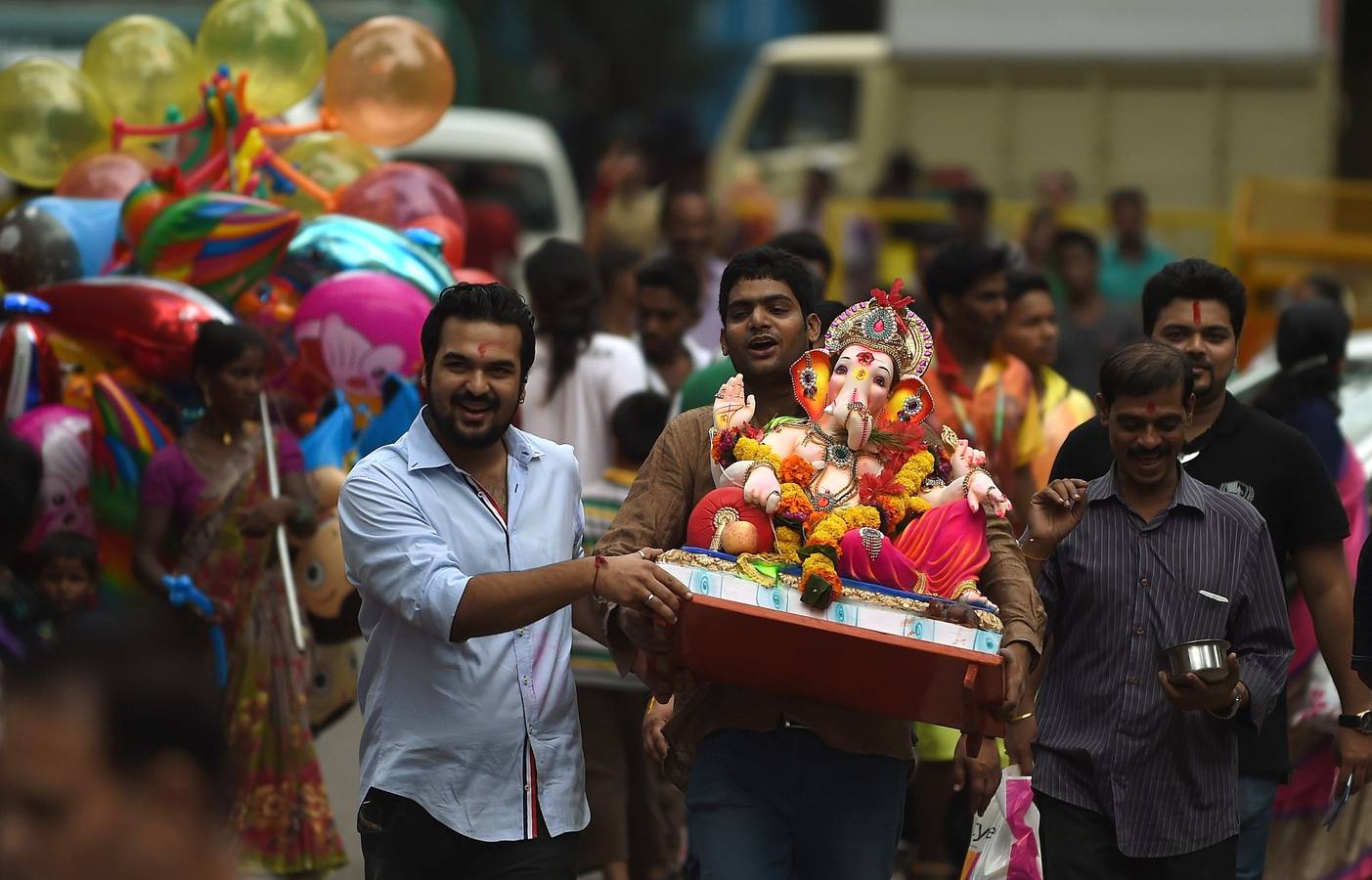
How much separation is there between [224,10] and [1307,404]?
4.29m

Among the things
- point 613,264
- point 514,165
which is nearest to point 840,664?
point 613,264

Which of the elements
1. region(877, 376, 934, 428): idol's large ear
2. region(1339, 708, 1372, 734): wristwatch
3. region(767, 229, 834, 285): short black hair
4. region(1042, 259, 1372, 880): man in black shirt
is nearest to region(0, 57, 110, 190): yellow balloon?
region(767, 229, 834, 285): short black hair

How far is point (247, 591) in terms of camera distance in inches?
276

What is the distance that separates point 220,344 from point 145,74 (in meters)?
1.88

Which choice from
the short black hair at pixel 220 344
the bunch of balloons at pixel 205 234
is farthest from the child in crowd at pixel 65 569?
the short black hair at pixel 220 344

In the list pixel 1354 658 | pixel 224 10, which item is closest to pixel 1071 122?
pixel 224 10

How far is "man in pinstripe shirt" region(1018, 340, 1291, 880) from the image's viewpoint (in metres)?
5.02

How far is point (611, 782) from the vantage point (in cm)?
704

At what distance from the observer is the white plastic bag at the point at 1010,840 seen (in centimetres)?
556

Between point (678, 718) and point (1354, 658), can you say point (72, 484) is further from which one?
point (1354, 658)

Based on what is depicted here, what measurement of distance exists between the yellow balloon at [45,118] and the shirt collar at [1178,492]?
4701mm

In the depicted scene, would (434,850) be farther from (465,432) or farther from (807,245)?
(807,245)

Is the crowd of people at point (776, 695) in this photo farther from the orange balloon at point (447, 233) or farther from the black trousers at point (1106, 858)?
the orange balloon at point (447, 233)

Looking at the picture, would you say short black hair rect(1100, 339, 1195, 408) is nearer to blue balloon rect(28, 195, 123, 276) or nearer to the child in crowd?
the child in crowd
